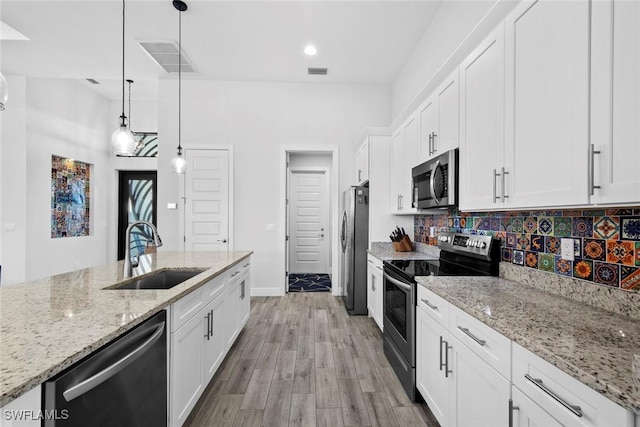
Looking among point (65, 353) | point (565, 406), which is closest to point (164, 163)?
point (65, 353)

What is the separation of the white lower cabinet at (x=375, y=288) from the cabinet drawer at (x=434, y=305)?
3.51ft

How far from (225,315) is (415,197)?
6.31ft

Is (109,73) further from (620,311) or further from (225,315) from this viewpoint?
(620,311)

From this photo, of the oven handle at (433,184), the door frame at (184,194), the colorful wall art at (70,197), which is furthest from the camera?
the colorful wall art at (70,197)

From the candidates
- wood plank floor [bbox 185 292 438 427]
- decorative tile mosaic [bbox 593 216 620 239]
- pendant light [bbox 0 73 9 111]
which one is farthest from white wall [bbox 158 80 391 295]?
decorative tile mosaic [bbox 593 216 620 239]

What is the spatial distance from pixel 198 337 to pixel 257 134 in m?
3.45

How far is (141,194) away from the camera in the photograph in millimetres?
6309

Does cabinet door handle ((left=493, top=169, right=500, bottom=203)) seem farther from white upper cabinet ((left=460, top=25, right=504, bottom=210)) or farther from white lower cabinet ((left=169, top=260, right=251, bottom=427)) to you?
white lower cabinet ((left=169, top=260, right=251, bottom=427))

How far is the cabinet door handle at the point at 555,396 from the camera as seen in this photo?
2.55 ft

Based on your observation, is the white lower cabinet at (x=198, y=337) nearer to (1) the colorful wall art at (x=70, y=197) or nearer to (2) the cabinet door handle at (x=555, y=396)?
(2) the cabinet door handle at (x=555, y=396)

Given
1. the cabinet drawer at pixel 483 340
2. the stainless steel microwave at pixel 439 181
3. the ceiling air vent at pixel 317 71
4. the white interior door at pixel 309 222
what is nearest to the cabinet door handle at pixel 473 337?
the cabinet drawer at pixel 483 340

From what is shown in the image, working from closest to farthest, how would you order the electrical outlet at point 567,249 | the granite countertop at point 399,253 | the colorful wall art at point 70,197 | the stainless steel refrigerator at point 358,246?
the electrical outlet at point 567,249, the granite countertop at point 399,253, the stainless steel refrigerator at point 358,246, the colorful wall art at point 70,197

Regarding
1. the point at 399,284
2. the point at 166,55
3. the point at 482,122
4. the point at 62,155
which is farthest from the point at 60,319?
the point at 62,155

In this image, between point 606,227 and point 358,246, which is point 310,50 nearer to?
point 358,246
